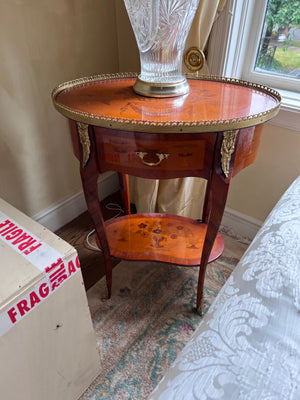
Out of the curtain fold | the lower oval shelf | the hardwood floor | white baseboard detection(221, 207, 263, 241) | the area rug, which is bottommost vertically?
the hardwood floor

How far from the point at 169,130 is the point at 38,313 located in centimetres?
49

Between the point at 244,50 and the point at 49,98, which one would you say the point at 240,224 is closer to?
the point at 244,50

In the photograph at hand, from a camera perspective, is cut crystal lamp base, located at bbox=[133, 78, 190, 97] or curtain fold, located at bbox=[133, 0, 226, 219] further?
curtain fold, located at bbox=[133, 0, 226, 219]

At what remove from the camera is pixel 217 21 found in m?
1.09

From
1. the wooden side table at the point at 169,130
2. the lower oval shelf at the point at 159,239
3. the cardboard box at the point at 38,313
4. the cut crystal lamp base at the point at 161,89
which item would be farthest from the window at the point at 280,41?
the cardboard box at the point at 38,313

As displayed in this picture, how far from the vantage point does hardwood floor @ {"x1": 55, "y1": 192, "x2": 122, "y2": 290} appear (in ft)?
4.28

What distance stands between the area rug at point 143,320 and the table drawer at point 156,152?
Answer: 594 mm

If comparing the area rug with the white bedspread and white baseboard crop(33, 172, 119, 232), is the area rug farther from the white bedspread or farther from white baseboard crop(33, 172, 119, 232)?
the white bedspread

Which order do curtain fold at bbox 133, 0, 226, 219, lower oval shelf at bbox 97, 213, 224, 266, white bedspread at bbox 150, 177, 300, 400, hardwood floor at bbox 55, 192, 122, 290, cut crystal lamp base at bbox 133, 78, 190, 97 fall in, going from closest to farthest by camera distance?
white bedspread at bbox 150, 177, 300, 400
cut crystal lamp base at bbox 133, 78, 190, 97
curtain fold at bbox 133, 0, 226, 219
lower oval shelf at bbox 97, 213, 224, 266
hardwood floor at bbox 55, 192, 122, 290

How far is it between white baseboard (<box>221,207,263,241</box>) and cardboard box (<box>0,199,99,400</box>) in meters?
0.88

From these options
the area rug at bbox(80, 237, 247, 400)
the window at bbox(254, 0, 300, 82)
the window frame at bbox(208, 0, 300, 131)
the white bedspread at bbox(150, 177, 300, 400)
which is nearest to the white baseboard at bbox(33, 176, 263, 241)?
the area rug at bbox(80, 237, 247, 400)

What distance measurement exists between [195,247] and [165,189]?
295 millimetres

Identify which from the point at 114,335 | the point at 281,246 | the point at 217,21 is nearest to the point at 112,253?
the point at 114,335

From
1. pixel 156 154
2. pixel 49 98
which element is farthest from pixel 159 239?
pixel 49 98
